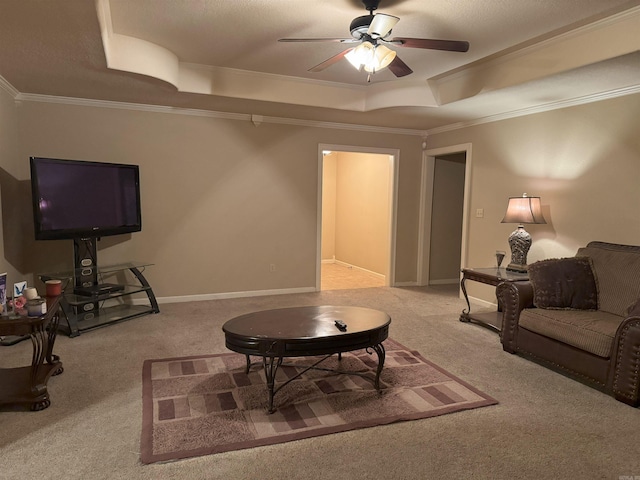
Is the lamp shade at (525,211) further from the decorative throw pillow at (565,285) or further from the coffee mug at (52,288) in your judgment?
the coffee mug at (52,288)

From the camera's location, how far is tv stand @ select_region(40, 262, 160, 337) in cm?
405

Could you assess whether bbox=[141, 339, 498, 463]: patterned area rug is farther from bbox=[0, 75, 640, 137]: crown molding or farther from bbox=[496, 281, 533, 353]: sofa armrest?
bbox=[0, 75, 640, 137]: crown molding

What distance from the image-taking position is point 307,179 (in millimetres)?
5871

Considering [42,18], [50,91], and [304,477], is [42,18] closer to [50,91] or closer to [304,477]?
[50,91]

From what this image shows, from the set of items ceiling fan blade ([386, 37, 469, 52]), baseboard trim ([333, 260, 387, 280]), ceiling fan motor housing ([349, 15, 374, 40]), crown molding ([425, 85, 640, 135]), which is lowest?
baseboard trim ([333, 260, 387, 280])

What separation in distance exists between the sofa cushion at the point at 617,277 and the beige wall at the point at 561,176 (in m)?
0.40

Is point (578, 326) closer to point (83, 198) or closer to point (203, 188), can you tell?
point (203, 188)

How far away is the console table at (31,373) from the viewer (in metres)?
2.49

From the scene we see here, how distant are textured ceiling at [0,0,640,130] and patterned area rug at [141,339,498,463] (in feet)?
8.03

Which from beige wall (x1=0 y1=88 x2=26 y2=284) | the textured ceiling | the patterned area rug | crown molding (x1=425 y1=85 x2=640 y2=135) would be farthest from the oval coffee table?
crown molding (x1=425 y1=85 x2=640 y2=135)

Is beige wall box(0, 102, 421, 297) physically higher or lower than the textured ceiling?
lower

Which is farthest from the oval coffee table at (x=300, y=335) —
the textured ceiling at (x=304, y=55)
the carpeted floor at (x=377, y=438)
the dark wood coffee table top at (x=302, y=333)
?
the textured ceiling at (x=304, y=55)

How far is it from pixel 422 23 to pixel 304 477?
317cm

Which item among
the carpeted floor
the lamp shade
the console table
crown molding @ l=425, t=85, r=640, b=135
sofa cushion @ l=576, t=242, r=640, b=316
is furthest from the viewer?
the lamp shade
